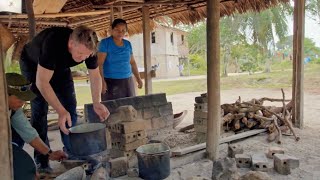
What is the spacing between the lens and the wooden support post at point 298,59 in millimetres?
4641

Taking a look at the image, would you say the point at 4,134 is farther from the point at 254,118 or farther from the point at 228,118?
the point at 254,118

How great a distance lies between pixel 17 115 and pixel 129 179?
1163 mm

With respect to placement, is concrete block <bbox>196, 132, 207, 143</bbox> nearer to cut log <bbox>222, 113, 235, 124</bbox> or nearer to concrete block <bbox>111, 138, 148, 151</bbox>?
cut log <bbox>222, 113, 235, 124</bbox>

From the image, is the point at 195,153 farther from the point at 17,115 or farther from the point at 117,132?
the point at 17,115

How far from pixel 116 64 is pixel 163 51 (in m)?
25.2

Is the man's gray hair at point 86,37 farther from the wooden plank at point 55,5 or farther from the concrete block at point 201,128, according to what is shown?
the wooden plank at point 55,5

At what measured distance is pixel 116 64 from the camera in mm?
3975

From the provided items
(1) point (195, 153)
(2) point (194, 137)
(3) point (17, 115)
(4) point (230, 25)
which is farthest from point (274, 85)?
(3) point (17, 115)

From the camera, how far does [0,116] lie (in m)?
1.45

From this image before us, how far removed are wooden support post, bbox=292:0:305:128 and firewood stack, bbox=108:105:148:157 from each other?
2.74m

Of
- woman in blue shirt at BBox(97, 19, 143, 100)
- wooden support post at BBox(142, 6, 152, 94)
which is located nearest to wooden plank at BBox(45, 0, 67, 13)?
woman in blue shirt at BBox(97, 19, 143, 100)

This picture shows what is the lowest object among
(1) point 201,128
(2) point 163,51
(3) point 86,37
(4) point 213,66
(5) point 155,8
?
(1) point 201,128

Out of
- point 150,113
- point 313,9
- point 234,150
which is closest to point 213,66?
point 234,150

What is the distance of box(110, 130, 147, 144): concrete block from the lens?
127 inches
